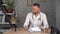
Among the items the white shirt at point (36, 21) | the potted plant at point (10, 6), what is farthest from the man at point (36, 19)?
the potted plant at point (10, 6)

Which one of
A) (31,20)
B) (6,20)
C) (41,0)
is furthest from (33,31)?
(41,0)

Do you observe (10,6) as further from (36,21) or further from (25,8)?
(36,21)

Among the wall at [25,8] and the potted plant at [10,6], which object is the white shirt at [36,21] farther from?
the wall at [25,8]

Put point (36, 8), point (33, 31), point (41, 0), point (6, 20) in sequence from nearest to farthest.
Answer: point (33, 31) → point (36, 8) → point (6, 20) → point (41, 0)

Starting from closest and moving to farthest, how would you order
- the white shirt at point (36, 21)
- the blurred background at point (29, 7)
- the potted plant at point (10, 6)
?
the white shirt at point (36, 21) → the potted plant at point (10, 6) → the blurred background at point (29, 7)

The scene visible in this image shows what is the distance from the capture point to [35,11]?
3.64 m

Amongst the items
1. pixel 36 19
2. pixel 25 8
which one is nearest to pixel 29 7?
pixel 25 8

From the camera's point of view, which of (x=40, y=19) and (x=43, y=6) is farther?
(x=43, y=6)

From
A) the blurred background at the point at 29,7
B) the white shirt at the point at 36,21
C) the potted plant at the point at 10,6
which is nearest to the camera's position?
the white shirt at the point at 36,21

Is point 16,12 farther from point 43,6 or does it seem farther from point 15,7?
point 43,6

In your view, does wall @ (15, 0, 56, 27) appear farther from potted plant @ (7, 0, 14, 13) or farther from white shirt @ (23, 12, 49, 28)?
white shirt @ (23, 12, 49, 28)

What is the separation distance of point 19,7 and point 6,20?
0.60 meters

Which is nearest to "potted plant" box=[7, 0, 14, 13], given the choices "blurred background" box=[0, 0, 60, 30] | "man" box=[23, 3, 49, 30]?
"blurred background" box=[0, 0, 60, 30]

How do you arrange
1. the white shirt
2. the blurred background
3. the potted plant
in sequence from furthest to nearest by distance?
the blurred background
the potted plant
the white shirt
